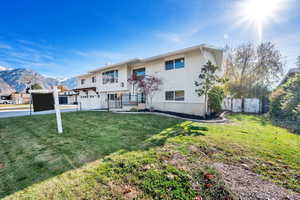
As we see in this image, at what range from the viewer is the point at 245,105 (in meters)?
14.1

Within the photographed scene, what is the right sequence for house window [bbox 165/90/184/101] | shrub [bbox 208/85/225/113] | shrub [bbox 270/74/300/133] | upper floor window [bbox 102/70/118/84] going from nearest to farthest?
shrub [bbox 270/74/300/133] → shrub [bbox 208/85/225/113] → house window [bbox 165/90/184/101] → upper floor window [bbox 102/70/118/84]

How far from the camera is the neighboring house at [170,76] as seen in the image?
400 inches

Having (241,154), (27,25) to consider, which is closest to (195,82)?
(241,154)

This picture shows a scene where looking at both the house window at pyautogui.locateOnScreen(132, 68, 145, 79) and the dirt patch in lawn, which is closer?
the dirt patch in lawn

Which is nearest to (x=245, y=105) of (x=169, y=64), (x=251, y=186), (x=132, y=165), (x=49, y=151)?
(x=169, y=64)

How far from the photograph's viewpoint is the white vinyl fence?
13.7 m

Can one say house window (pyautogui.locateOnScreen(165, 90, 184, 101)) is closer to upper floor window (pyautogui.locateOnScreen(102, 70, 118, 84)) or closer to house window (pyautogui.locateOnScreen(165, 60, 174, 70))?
house window (pyautogui.locateOnScreen(165, 60, 174, 70))

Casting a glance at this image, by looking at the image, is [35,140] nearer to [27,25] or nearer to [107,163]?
[107,163]

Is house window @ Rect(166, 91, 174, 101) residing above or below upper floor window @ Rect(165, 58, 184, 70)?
below

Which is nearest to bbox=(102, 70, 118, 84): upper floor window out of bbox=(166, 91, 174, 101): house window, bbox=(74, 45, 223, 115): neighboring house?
bbox=(74, 45, 223, 115): neighboring house

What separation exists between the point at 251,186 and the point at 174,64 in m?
10.2

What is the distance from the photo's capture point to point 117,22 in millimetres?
10320

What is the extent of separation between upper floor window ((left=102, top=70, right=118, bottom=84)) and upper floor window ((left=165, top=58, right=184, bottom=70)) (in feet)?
21.9

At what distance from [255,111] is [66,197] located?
58.0ft
